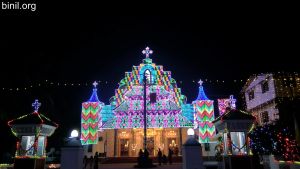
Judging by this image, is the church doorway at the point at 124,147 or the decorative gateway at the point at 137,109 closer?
the decorative gateway at the point at 137,109

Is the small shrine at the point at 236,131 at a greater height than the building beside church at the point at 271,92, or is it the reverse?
the building beside church at the point at 271,92

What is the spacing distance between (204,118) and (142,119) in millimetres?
7154

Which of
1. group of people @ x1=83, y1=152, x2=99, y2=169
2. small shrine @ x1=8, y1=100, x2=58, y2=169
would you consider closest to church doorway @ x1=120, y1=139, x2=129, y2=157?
group of people @ x1=83, y1=152, x2=99, y2=169

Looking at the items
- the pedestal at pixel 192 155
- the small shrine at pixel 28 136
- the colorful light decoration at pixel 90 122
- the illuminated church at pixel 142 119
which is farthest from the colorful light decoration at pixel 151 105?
the pedestal at pixel 192 155

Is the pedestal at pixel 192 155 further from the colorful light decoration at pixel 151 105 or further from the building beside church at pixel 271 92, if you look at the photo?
the building beside church at pixel 271 92

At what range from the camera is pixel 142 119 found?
30.8m

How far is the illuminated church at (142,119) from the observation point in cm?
3088

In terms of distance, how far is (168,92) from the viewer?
3228 cm

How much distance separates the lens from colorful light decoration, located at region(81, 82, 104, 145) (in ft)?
102

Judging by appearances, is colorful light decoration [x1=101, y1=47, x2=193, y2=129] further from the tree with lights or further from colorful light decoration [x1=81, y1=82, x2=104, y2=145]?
the tree with lights

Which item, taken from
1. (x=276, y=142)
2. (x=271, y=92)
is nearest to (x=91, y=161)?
(x=276, y=142)

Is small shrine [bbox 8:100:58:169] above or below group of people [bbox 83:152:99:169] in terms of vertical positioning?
above

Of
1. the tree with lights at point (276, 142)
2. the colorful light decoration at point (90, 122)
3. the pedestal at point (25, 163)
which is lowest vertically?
the pedestal at point (25, 163)

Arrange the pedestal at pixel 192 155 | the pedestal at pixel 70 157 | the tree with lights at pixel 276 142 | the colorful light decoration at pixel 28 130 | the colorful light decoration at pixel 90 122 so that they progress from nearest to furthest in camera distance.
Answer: the pedestal at pixel 192 155
the pedestal at pixel 70 157
the colorful light decoration at pixel 28 130
the tree with lights at pixel 276 142
the colorful light decoration at pixel 90 122
